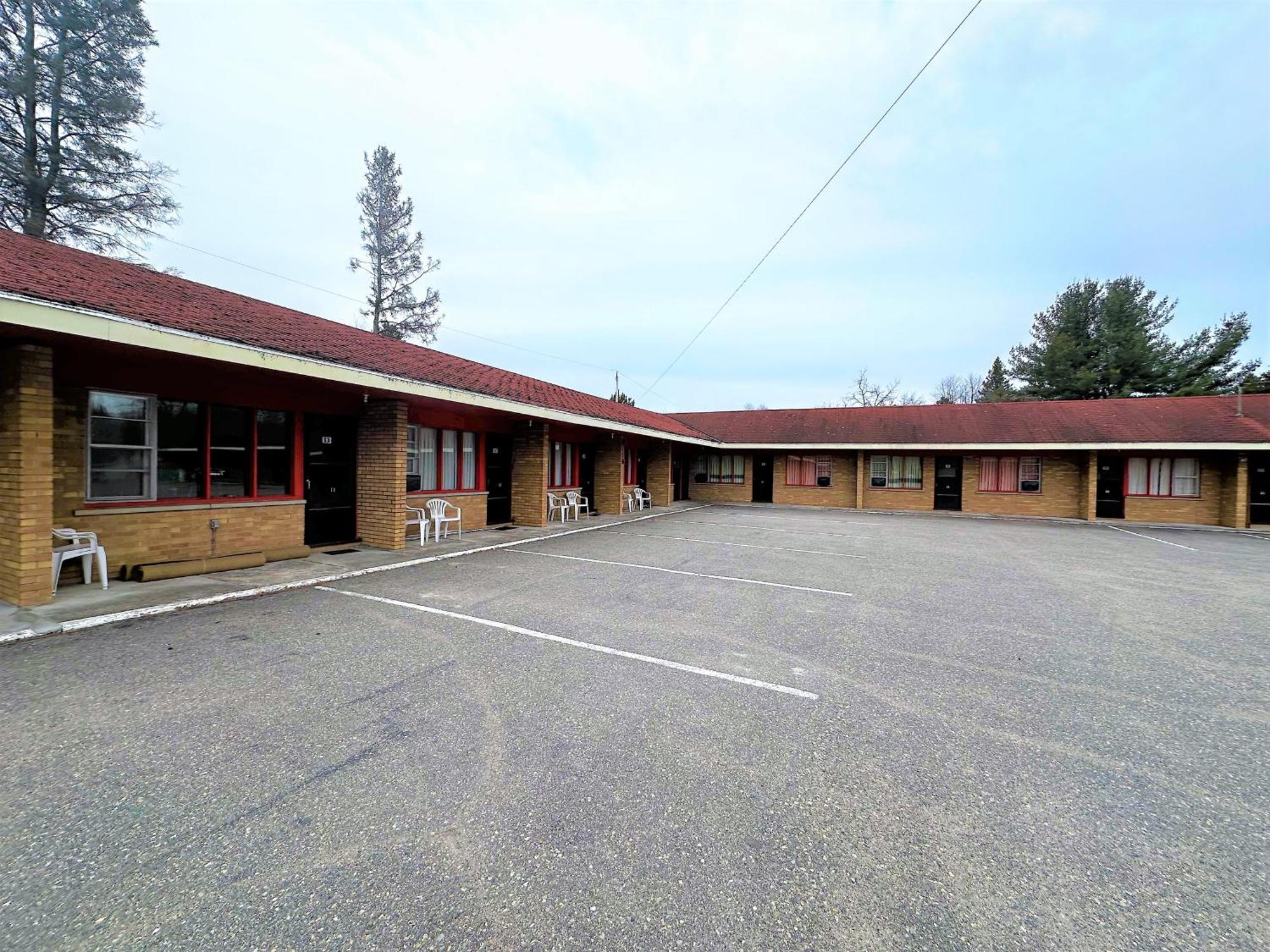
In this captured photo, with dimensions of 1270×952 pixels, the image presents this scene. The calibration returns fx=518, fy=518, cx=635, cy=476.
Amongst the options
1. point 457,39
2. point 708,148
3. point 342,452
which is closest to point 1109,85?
point 708,148

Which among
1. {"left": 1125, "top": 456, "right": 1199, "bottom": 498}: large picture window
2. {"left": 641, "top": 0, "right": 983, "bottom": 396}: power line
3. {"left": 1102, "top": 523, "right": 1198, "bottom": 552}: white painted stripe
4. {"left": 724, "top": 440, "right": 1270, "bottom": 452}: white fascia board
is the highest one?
{"left": 641, "top": 0, "right": 983, "bottom": 396}: power line

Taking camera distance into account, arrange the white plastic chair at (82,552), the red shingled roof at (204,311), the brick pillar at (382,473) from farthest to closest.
A: the brick pillar at (382,473) → the white plastic chair at (82,552) → the red shingled roof at (204,311)

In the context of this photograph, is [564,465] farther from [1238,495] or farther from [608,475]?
[1238,495]

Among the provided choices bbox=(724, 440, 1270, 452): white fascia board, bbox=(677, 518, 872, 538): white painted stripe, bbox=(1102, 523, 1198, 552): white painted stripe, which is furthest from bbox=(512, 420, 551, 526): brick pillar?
bbox=(1102, 523, 1198, 552): white painted stripe

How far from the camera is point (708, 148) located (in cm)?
1349

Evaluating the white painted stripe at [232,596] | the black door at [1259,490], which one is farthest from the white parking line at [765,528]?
the black door at [1259,490]

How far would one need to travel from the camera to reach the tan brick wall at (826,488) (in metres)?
22.5

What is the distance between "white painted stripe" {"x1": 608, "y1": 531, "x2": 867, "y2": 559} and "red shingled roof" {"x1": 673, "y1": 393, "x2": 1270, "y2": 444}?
11.9 meters

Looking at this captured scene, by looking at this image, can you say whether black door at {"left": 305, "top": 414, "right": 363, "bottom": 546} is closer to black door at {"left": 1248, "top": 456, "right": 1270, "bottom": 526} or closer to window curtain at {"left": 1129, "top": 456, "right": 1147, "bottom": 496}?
window curtain at {"left": 1129, "top": 456, "right": 1147, "bottom": 496}

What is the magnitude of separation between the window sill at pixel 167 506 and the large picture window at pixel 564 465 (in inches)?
303

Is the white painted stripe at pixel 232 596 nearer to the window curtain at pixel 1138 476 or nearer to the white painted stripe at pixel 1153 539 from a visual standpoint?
the white painted stripe at pixel 1153 539

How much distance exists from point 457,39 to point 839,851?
1456cm

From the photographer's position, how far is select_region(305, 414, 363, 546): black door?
8.62 metres

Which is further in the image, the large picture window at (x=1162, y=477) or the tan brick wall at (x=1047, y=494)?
the tan brick wall at (x=1047, y=494)
